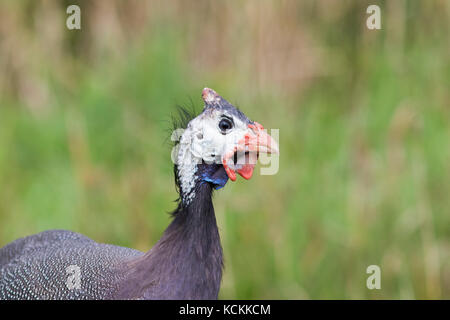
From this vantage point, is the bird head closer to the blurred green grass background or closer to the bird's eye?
the bird's eye

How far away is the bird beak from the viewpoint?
2.74 metres

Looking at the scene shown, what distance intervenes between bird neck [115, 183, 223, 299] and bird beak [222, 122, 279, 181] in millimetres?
131

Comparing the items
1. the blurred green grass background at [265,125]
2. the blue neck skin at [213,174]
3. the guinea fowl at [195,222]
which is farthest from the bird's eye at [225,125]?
the blurred green grass background at [265,125]

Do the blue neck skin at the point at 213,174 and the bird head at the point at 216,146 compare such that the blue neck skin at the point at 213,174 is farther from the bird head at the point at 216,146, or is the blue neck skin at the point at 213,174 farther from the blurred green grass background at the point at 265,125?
the blurred green grass background at the point at 265,125

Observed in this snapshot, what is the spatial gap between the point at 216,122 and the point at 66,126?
107 inches

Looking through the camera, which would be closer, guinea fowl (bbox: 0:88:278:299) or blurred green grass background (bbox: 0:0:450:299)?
guinea fowl (bbox: 0:88:278:299)

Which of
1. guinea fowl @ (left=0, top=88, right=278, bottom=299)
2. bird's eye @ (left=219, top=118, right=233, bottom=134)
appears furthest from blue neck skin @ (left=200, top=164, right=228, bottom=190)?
bird's eye @ (left=219, top=118, right=233, bottom=134)

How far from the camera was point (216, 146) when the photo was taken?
9.03 feet

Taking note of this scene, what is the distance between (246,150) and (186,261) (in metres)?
0.48

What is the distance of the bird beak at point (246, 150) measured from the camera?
2.74 m

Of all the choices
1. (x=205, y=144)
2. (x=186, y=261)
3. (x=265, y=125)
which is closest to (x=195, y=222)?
(x=186, y=261)

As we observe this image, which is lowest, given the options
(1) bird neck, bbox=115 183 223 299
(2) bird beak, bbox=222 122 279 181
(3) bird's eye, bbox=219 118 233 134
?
(1) bird neck, bbox=115 183 223 299
